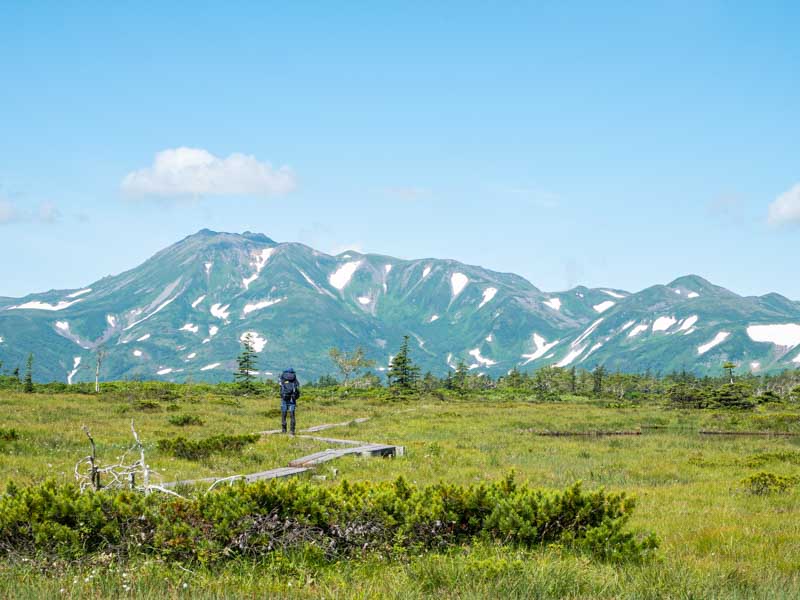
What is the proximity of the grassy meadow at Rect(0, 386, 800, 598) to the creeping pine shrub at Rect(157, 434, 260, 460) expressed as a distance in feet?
1.38

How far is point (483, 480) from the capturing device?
44.0ft

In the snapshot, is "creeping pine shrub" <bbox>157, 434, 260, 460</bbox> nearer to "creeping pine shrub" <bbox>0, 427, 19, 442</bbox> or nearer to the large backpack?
"creeping pine shrub" <bbox>0, 427, 19, 442</bbox>

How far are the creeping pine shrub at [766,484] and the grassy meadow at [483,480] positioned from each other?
0.37 feet

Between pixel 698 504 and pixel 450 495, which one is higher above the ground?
pixel 450 495

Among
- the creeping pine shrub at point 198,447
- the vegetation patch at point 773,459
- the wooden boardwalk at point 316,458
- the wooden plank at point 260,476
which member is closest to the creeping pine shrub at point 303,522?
the wooden plank at point 260,476

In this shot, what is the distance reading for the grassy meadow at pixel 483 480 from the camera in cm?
644

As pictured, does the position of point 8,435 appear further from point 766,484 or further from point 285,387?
point 766,484

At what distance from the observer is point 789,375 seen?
196 metres

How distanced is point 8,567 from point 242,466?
10.5 meters

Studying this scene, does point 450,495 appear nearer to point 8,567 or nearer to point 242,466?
point 8,567

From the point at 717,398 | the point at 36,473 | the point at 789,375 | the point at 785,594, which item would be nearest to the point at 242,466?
the point at 36,473

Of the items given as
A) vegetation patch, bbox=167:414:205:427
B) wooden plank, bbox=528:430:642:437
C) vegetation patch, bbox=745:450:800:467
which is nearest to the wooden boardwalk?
vegetation patch, bbox=167:414:205:427

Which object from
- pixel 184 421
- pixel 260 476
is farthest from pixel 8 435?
pixel 184 421

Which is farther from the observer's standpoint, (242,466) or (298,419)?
(298,419)
